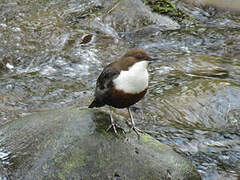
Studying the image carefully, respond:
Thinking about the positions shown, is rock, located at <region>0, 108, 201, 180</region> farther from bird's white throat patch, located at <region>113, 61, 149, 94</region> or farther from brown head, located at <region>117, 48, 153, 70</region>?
brown head, located at <region>117, 48, 153, 70</region>

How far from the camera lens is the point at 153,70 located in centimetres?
610

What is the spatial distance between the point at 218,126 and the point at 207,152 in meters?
0.63

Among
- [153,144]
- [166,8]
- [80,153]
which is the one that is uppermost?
[80,153]

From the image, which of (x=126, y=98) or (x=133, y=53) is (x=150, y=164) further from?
(x=133, y=53)

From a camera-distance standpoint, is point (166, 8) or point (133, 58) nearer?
point (133, 58)

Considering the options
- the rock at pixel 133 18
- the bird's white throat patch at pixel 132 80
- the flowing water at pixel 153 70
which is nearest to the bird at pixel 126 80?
the bird's white throat patch at pixel 132 80

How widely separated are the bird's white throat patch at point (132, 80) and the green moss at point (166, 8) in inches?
204

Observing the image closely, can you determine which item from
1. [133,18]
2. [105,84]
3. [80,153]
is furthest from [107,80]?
[133,18]

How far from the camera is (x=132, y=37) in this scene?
7.35 meters

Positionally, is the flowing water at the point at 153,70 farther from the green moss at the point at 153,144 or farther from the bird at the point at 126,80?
the bird at the point at 126,80

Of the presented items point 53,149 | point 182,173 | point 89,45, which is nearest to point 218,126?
point 182,173

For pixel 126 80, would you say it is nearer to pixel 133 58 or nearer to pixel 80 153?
pixel 133 58

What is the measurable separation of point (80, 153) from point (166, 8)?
18.8 ft

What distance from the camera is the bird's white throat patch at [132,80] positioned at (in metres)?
2.97
